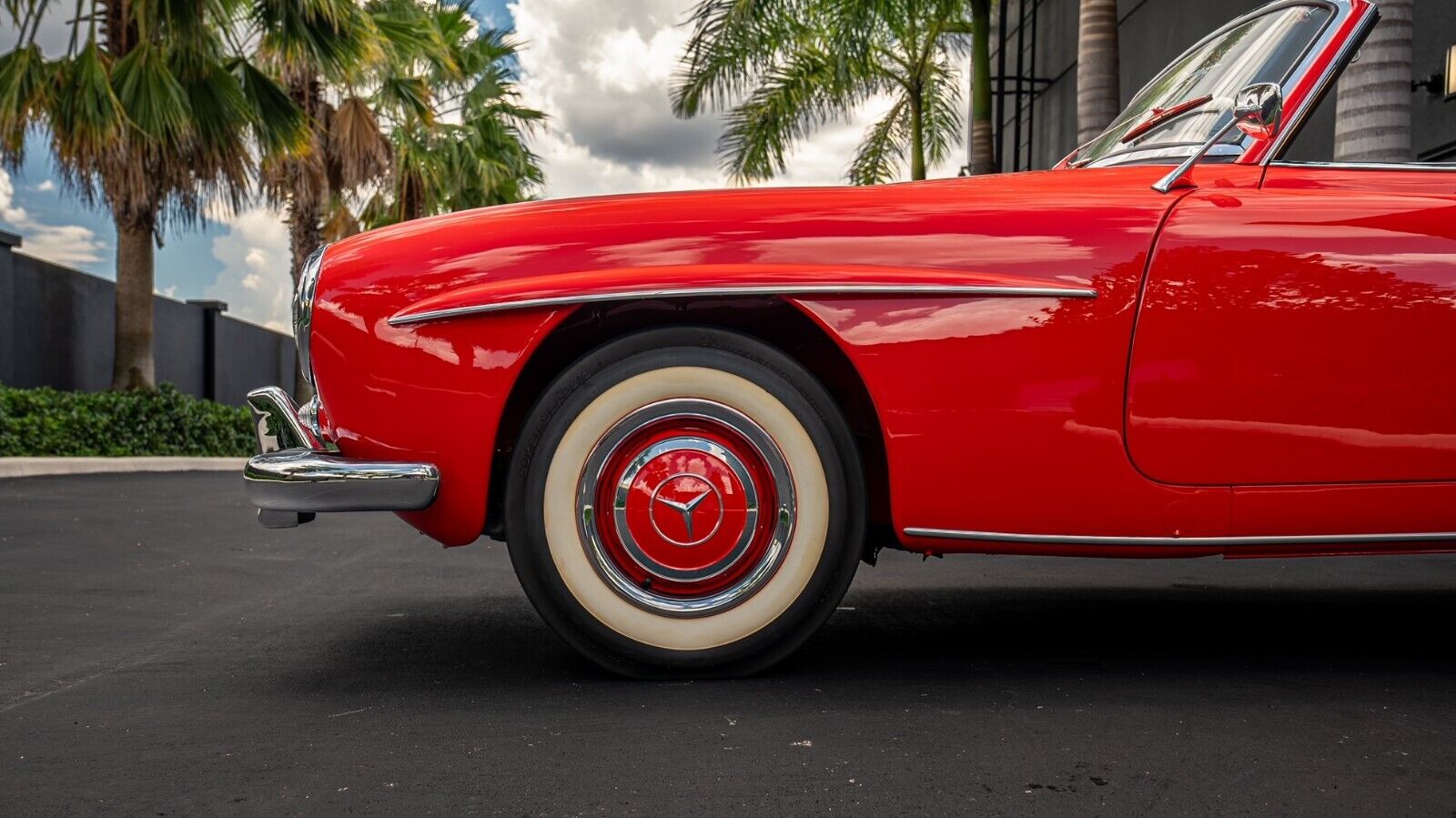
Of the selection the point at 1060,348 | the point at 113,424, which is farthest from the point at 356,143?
the point at 1060,348

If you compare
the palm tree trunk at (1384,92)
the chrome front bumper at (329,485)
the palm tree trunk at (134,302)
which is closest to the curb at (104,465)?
the palm tree trunk at (134,302)

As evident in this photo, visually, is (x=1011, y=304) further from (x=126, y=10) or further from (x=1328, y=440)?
(x=126, y=10)

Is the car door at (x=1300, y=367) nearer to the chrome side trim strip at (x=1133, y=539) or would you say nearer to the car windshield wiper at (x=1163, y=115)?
the chrome side trim strip at (x=1133, y=539)

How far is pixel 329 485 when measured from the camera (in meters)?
2.65

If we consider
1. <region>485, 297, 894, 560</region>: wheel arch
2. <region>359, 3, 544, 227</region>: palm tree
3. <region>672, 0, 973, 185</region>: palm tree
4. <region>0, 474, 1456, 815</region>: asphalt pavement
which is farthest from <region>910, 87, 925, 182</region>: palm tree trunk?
<region>485, 297, 894, 560</region>: wheel arch

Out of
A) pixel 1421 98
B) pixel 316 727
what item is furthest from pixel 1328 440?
pixel 1421 98

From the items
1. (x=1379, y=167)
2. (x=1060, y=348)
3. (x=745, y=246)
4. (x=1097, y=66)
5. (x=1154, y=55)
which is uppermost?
(x=1154, y=55)

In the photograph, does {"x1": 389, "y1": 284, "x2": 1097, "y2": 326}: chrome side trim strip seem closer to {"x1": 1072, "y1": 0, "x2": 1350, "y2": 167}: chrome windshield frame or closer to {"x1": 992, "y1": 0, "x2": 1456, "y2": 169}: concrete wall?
{"x1": 1072, "y1": 0, "x2": 1350, "y2": 167}: chrome windshield frame

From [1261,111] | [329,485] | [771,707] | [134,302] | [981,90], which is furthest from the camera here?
[134,302]

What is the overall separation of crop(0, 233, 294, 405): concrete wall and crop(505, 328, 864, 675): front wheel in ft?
44.6

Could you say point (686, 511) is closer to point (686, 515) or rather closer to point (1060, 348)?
point (686, 515)

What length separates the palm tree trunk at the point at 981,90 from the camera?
13.6 meters

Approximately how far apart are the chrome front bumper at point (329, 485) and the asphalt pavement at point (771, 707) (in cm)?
41

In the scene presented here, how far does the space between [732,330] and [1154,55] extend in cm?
1131
